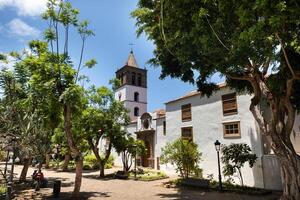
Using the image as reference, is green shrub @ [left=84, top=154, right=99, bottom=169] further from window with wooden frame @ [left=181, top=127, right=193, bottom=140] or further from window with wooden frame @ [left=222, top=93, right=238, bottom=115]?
window with wooden frame @ [left=222, top=93, right=238, bottom=115]

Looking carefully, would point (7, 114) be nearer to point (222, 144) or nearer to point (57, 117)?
point (57, 117)

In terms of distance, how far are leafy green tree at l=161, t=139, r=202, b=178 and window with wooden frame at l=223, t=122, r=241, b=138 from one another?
2.70 m

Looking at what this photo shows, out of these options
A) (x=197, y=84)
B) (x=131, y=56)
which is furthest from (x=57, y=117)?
(x=131, y=56)

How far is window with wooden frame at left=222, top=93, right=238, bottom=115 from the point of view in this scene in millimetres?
19500

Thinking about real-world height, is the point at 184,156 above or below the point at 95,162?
above

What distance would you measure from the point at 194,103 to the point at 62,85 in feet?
41.9

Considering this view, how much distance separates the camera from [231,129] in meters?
19.6

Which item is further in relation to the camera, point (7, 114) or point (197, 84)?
point (197, 84)

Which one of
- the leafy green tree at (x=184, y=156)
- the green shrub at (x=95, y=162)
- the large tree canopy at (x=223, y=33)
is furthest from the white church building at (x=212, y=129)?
the large tree canopy at (x=223, y=33)

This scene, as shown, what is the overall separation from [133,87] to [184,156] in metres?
26.8

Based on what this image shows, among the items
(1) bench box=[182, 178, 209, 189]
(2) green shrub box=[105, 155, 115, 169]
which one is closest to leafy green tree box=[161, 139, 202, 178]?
(1) bench box=[182, 178, 209, 189]

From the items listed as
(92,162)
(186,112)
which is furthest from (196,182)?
(92,162)

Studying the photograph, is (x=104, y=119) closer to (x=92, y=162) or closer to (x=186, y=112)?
(x=186, y=112)

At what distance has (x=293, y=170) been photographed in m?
10.5
